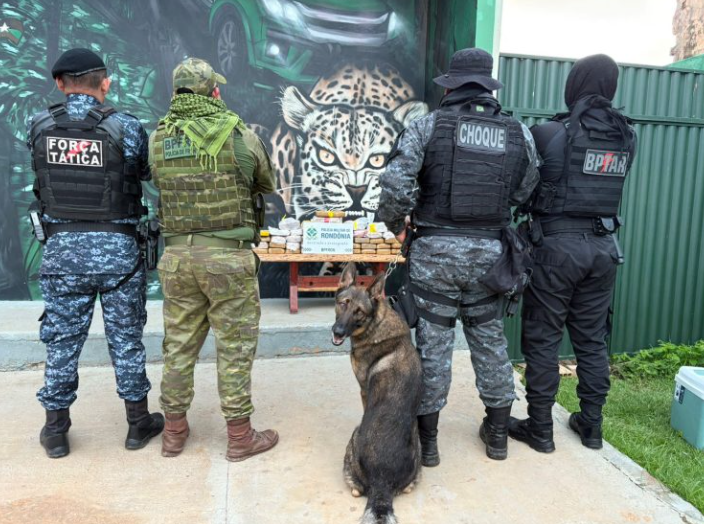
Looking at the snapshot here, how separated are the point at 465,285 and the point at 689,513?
1.62 m

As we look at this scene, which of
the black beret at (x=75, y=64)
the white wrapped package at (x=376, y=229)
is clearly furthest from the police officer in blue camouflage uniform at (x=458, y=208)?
the white wrapped package at (x=376, y=229)

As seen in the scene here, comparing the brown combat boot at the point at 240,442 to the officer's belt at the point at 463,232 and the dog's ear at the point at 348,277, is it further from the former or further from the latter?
the officer's belt at the point at 463,232

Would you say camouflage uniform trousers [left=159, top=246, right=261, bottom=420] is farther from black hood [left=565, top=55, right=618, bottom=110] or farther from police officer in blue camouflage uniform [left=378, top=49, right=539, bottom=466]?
black hood [left=565, top=55, right=618, bottom=110]

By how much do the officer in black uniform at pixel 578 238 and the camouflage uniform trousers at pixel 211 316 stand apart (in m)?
1.74

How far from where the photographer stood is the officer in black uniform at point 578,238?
2.90 m

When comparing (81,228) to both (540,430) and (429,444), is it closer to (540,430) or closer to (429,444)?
(429,444)

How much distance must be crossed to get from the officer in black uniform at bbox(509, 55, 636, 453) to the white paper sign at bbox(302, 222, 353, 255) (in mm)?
2528

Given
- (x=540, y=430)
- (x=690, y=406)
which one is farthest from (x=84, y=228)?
(x=690, y=406)

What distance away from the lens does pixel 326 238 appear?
5.26m

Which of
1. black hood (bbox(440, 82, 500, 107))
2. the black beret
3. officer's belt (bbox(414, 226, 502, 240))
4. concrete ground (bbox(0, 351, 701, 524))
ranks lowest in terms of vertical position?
concrete ground (bbox(0, 351, 701, 524))

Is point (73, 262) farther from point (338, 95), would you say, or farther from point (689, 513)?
point (338, 95)

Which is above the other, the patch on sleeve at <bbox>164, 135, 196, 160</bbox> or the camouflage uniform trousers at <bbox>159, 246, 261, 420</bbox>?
the patch on sleeve at <bbox>164, 135, 196, 160</bbox>

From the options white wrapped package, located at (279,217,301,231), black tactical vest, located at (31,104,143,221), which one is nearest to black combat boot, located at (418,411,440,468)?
black tactical vest, located at (31,104,143,221)

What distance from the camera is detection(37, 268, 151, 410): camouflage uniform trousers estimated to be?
9.31ft
